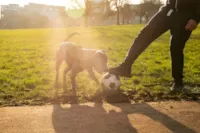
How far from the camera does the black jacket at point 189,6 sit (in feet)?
19.8

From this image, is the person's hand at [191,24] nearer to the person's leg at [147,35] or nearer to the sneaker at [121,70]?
the person's leg at [147,35]

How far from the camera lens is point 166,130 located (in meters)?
4.28

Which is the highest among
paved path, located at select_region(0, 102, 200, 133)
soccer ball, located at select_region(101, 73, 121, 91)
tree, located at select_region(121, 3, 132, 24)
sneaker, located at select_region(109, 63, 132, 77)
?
tree, located at select_region(121, 3, 132, 24)

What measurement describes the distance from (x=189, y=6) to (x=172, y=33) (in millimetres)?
666

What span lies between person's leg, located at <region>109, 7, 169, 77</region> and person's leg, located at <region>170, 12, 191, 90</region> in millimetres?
216

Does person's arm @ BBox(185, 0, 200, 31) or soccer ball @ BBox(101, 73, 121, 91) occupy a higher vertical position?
person's arm @ BBox(185, 0, 200, 31)

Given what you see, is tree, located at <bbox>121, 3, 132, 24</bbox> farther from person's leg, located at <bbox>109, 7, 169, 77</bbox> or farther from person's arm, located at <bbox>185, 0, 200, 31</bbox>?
person's arm, located at <bbox>185, 0, 200, 31</bbox>

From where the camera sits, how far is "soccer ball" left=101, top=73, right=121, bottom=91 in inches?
248

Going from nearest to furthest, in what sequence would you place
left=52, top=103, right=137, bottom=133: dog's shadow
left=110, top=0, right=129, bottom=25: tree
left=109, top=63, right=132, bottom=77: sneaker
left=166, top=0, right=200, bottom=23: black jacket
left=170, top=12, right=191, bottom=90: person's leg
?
left=52, top=103, right=137, bottom=133: dog's shadow → left=166, top=0, right=200, bottom=23: black jacket → left=170, top=12, right=191, bottom=90: person's leg → left=109, top=63, right=132, bottom=77: sneaker → left=110, top=0, right=129, bottom=25: tree

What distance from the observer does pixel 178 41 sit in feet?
21.0

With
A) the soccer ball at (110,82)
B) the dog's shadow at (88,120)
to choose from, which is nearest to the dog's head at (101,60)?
the soccer ball at (110,82)

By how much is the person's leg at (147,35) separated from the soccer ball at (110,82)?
0.39ft

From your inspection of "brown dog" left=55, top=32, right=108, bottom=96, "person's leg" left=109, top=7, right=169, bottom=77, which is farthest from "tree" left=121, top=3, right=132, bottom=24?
"person's leg" left=109, top=7, right=169, bottom=77

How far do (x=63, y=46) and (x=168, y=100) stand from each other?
2.79 m
